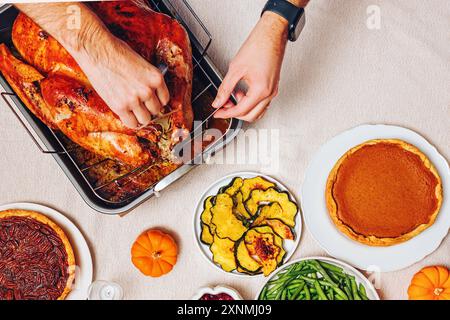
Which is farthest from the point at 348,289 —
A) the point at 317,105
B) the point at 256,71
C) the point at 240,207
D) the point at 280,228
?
the point at 256,71

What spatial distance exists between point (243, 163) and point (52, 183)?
53 cm

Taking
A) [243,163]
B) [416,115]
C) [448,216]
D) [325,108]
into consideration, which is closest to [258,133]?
[243,163]

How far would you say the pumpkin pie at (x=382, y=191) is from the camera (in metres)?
1.15

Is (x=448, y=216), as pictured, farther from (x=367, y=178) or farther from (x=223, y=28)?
(x=223, y=28)

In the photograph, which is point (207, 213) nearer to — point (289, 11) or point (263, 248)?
point (263, 248)

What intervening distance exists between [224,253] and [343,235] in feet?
1.00

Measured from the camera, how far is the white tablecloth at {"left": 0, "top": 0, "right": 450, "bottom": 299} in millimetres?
1252

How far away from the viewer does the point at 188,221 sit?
4.17 ft

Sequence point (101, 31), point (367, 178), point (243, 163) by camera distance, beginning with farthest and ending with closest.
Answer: point (243, 163)
point (367, 178)
point (101, 31)

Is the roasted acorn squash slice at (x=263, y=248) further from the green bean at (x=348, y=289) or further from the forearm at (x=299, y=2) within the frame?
the forearm at (x=299, y=2)

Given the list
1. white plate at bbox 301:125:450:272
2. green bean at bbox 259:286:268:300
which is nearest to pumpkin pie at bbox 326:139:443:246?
white plate at bbox 301:125:450:272

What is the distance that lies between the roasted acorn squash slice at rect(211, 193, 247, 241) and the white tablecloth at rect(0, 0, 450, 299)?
0.09 meters

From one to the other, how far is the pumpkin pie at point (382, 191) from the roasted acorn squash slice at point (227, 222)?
23 centimetres

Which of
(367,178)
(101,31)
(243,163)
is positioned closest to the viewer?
(101,31)
